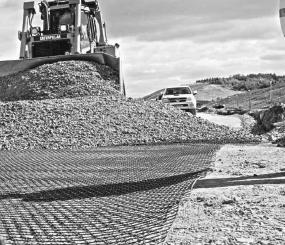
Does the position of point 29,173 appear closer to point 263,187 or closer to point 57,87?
point 263,187

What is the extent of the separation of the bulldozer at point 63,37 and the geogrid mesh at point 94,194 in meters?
8.30

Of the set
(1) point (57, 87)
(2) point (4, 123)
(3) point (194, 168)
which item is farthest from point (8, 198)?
(1) point (57, 87)

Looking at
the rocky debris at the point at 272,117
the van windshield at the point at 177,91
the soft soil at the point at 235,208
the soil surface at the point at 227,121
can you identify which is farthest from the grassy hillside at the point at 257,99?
the soft soil at the point at 235,208

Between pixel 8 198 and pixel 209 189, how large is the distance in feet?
Result: 7.84

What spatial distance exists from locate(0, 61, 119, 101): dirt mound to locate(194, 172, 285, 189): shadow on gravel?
10523 mm

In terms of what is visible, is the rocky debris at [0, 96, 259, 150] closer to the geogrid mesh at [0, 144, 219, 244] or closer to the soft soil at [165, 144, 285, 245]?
the geogrid mesh at [0, 144, 219, 244]

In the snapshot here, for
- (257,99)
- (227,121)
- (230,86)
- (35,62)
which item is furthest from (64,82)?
(230,86)

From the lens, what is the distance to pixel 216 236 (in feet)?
13.9

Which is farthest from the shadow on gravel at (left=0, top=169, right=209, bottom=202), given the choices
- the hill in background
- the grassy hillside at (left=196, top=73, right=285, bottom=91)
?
the grassy hillside at (left=196, top=73, right=285, bottom=91)

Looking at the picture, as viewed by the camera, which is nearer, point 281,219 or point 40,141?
point 281,219

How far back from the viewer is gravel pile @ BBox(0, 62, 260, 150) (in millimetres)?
13234

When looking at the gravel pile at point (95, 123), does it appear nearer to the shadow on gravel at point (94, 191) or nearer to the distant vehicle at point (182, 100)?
the distant vehicle at point (182, 100)

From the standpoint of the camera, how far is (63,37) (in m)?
19.1

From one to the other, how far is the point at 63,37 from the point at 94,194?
13.8 metres
